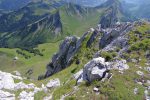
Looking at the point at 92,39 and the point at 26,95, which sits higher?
the point at 92,39

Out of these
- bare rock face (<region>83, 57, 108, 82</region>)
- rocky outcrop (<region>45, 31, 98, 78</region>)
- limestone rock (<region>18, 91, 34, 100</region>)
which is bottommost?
limestone rock (<region>18, 91, 34, 100</region>)

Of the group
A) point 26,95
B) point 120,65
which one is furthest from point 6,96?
point 120,65

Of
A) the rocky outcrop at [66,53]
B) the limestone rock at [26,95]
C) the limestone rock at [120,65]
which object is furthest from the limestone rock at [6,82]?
the rocky outcrop at [66,53]

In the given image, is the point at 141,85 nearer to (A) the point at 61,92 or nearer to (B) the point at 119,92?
(B) the point at 119,92

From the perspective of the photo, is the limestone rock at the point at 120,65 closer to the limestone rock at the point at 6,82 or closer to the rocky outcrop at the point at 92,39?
the limestone rock at the point at 6,82

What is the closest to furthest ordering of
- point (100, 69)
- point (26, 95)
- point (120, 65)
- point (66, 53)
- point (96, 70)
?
point (96, 70)
point (100, 69)
point (120, 65)
point (26, 95)
point (66, 53)

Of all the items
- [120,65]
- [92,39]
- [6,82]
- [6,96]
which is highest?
[92,39]

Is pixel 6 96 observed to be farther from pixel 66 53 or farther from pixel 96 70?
pixel 66 53

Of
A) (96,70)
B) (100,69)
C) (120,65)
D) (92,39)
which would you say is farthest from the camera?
(92,39)

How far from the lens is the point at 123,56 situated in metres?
55.7

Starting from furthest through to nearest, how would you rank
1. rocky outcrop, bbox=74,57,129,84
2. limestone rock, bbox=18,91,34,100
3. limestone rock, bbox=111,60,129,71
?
limestone rock, bbox=18,91,34,100 < limestone rock, bbox=111,60,129,71 < rocky outcrop, bbox=74,57,129,84

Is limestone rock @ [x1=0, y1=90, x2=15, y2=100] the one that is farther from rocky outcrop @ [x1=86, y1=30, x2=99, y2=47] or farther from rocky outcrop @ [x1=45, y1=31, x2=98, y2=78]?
rocky outcrop @ [x1=86, y1=30, x2=99, y2=47]

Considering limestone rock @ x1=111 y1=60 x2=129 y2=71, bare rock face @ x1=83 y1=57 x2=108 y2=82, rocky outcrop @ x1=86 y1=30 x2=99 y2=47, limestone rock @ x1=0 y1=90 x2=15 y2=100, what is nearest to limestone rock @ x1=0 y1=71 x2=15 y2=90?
limestone rock @ x1=0 y1=90 x2=15 y2=100

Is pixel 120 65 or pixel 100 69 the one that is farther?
pixel 120 65
